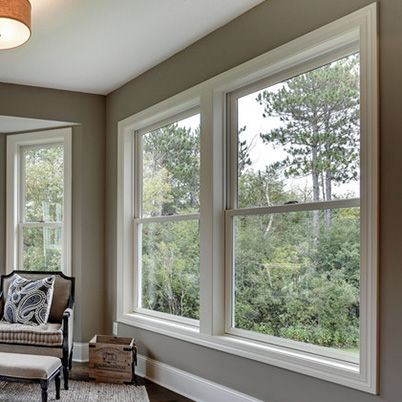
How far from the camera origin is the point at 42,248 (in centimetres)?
529

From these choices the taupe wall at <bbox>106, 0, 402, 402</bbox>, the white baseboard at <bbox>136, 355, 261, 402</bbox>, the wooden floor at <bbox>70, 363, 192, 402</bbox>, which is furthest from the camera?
the wooden floor at <bbox>70, 363, 192, 402</bbox>

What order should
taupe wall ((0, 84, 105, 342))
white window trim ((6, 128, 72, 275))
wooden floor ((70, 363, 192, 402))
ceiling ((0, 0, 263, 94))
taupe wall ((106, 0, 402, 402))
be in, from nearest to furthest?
taupe wall ((106, 0, 402, 402))
ceiling ((0, 0, 263, 94))
wooden floor ((70, 363, 192, 402))
taupe wall ((0, 84, 105, 342))
white window trim ((6, 128, 72, 275))

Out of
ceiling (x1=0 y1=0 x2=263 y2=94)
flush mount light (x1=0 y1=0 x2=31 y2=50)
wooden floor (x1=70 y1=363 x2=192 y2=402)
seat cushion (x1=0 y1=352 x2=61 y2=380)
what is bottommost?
wooden floor (x1=70 y1=363 x2=192 y2=402)

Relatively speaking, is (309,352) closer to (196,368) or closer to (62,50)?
(196,368)

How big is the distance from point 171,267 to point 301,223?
1.52 metres

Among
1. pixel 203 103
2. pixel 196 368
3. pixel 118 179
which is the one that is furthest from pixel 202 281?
pixel 118 179

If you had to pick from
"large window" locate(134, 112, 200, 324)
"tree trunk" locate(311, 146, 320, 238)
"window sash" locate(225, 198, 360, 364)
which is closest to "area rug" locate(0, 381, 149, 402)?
"large window" locate(134, 112, 200, 324)

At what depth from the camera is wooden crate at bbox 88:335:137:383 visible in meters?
4.11

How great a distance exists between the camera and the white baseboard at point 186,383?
133 inches

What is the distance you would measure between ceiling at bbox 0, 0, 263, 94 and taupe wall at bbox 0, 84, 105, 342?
11.2 inches

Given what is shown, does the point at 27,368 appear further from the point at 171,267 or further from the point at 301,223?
the point at 301,223

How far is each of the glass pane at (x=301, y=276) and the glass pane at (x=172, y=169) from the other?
68cm

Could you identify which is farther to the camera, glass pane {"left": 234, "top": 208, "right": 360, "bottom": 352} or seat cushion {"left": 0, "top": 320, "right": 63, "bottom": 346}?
seat cushion {"left": 0, "top": 320, "right": 63, "bottom": 346}

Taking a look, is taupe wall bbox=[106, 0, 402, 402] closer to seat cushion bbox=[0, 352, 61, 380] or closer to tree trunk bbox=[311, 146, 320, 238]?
tree trunk bbox=[311, 146, 320, 238]
